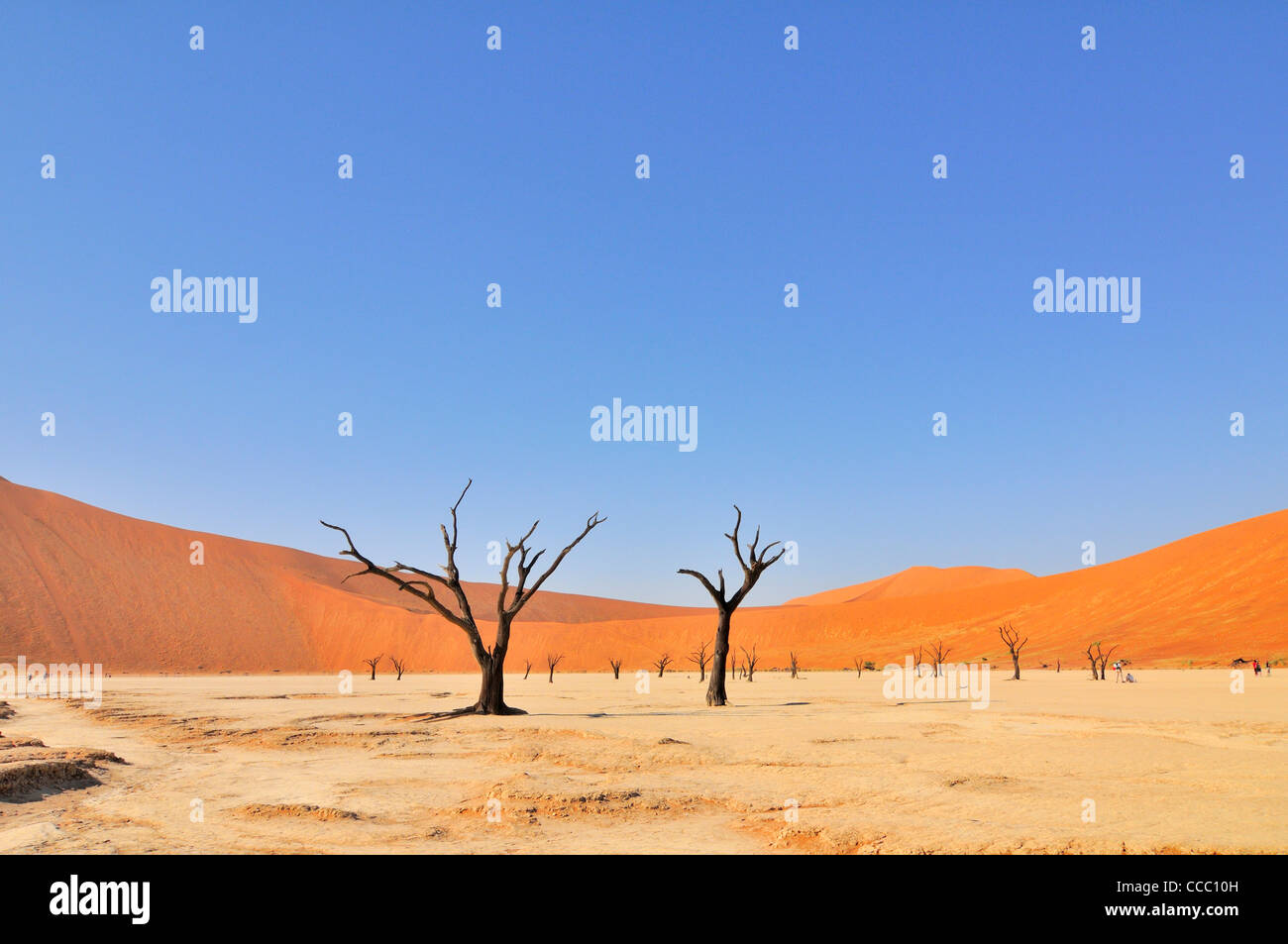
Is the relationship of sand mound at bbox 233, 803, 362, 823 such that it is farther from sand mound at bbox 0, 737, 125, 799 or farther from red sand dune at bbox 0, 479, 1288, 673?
red sand dune at bbox 0, 479, 1288, 673

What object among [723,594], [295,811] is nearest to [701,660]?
[723,594]

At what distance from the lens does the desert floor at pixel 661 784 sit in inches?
359

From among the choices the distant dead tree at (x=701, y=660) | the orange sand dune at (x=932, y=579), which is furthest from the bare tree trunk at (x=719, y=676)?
the orange sand dune at (x=932, y=579)

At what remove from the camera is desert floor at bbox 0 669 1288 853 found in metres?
9.12

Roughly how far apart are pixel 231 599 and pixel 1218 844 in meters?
101

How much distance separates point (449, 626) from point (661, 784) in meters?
94.5

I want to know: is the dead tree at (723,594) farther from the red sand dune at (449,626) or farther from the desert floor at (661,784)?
the red sand dune at (449,626)

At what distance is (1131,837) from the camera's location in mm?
8859

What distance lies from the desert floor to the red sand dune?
52976mm

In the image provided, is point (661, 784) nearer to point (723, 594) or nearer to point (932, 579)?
point (723, 594)
